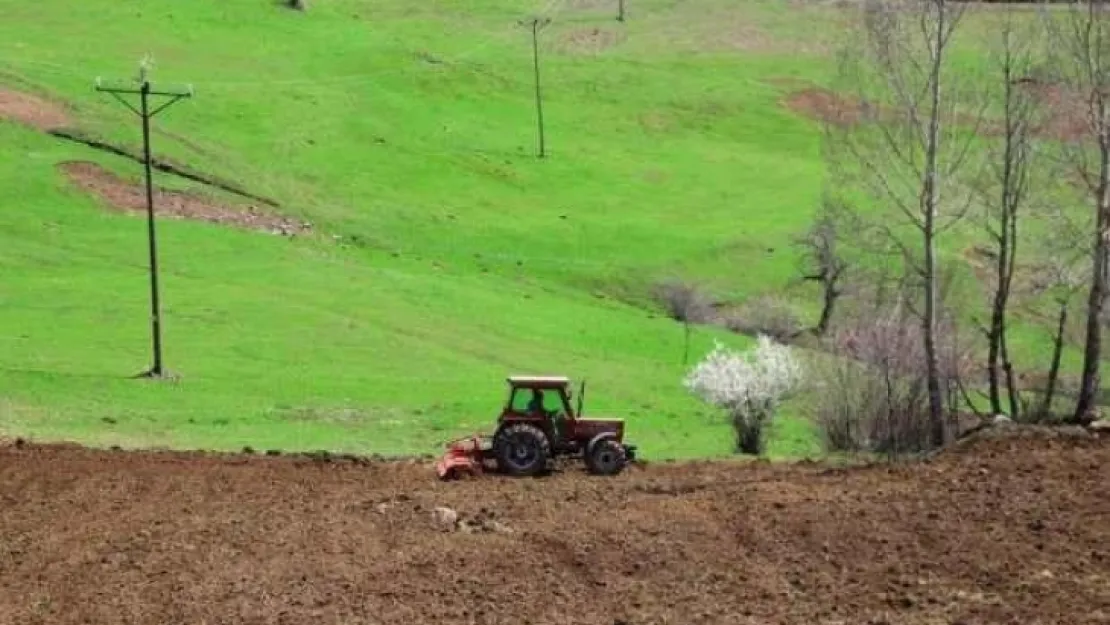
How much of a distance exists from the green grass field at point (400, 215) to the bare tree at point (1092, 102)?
375 inches

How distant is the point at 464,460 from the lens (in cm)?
2880

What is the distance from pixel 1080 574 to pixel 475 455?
12808mm

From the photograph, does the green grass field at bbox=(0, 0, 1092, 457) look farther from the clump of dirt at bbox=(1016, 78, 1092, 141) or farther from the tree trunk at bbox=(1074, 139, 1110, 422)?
the clump of dirt at bbox=(1016, 78, 1092, 141)

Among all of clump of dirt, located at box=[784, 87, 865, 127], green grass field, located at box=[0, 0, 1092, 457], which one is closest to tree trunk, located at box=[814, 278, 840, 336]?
green grass field, located at box=[0, 0, 1092, 457]

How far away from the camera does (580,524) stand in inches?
866

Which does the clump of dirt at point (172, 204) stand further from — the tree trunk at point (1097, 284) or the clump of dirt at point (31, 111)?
the tree trunk at point (1097, 284)

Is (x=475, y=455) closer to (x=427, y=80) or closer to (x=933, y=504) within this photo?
(x=933, y=504)

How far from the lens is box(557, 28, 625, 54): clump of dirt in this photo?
12075cm

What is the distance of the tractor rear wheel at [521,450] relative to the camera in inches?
1122

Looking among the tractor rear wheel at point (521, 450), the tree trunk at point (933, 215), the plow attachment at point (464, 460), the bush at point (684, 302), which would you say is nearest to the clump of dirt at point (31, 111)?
the bush at point (684, 302)


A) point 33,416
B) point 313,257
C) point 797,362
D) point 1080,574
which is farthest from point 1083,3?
point 313,257

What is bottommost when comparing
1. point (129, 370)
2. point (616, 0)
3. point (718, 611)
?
point (718, 611)

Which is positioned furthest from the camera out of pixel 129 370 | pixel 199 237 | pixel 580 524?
pixel 199 237

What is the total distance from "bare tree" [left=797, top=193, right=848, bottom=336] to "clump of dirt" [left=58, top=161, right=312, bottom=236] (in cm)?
2466
